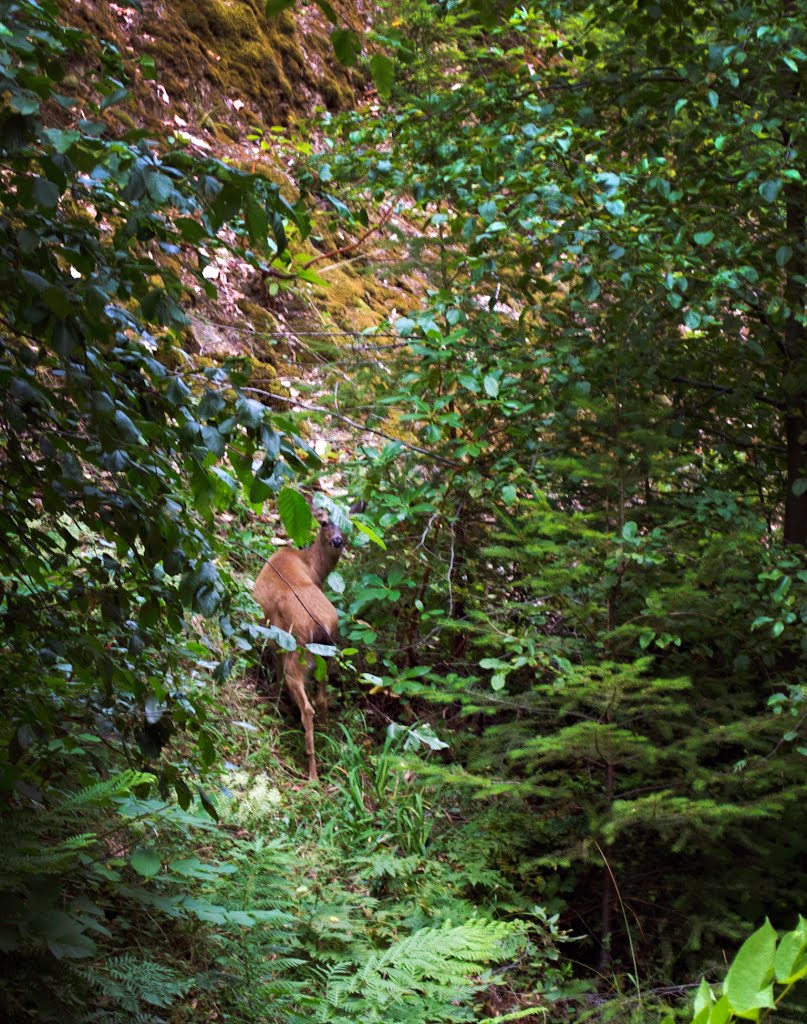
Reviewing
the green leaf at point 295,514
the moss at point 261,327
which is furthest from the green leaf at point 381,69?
the moss at point 261,327

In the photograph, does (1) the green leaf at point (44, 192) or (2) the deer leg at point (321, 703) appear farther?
(2) the deer leg at point (321, 703)

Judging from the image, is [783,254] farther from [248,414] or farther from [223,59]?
[223,59]

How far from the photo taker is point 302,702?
5012mm

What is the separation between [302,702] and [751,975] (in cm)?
451

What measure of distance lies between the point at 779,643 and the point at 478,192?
Result: 8.43 ft

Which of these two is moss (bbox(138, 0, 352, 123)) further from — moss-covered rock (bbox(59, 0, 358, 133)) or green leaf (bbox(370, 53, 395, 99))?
green leaf (bbox(370, 53, 395, 99))

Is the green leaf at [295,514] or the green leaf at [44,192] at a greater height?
the green leaf at [44,192]

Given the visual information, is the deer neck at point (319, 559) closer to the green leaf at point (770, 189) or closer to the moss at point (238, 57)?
the green leaf at point (770, 189)

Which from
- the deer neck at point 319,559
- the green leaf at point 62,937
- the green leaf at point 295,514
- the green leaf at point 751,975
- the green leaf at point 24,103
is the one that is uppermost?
the green leaf at point 24,103

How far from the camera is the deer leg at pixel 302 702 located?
4.96 meters

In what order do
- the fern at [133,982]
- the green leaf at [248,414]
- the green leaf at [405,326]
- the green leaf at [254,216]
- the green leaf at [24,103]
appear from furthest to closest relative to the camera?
the green leaf at [405,326], the fern at [133,982], the green leaf at [248,414], the green leaf at [254,216], the green leaf at [24,103]

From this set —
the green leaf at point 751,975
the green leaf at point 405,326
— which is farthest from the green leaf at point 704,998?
the green leaf at point 405,326

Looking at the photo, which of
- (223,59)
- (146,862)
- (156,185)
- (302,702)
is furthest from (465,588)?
(223,59)

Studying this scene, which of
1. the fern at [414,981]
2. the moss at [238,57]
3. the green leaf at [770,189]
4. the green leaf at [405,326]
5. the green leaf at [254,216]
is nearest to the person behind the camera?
the green leaf at [254,216]
